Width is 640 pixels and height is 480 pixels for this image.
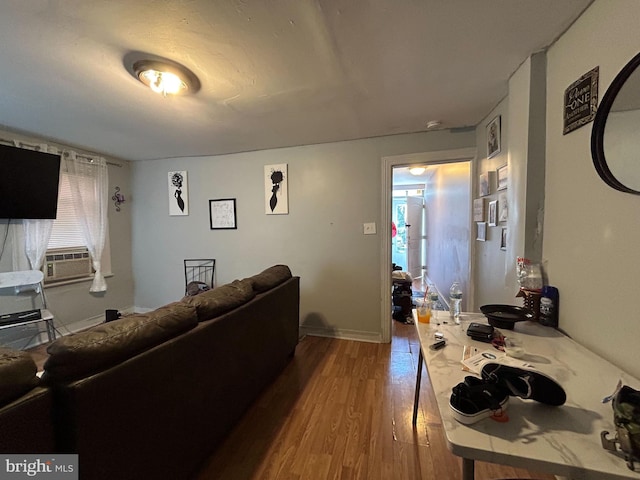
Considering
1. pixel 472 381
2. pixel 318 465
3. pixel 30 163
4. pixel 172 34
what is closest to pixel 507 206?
pixel 472 381

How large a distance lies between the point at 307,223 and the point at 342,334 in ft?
4.50

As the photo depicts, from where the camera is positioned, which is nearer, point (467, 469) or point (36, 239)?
point (467, 469)

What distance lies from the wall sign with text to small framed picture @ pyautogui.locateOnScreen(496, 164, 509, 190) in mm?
574

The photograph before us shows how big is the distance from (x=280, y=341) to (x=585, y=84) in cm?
242

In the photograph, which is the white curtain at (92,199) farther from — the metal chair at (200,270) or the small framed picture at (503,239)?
the small framed picture at (503,239)

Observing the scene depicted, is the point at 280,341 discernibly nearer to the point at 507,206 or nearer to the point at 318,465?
the point at 318,465

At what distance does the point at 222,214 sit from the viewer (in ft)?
11.7

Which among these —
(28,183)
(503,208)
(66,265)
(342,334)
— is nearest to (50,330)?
(66,265)

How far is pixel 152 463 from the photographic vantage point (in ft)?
3.50

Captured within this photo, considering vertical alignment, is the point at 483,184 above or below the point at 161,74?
below

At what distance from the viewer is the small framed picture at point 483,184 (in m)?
2.25

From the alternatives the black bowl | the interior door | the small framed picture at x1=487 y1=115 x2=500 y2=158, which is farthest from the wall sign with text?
the interior door

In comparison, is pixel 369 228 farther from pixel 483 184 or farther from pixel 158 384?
pixel 158 384

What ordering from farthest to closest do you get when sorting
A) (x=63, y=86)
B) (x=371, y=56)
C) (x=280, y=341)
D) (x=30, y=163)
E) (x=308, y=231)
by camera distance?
1. (x=308, y=231)
2. (x=30, y=163)
3. (x=280, y=341)
4. (x=63, y=86)
5. (x=371, y=56)
